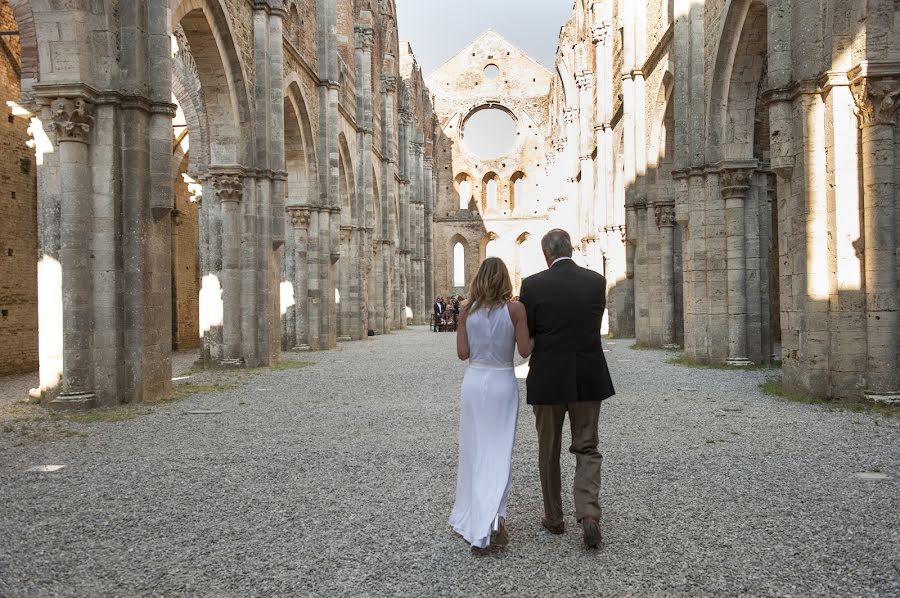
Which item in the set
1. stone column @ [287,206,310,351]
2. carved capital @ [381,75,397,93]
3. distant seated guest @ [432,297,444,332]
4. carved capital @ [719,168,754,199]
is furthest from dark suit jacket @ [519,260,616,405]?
carved capital @ [381,75,397,93]

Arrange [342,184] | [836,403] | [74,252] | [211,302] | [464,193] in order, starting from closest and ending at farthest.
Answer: [836,403] → [74,252] → [211,302] → [342,184] → [464,193]

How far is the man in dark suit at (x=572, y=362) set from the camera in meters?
3.83

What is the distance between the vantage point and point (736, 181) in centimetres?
1302

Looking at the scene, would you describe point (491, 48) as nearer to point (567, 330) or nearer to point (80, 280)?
point (80, 280)

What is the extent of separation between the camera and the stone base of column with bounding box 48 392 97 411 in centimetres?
879

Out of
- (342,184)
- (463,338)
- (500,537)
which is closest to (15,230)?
(342,184)

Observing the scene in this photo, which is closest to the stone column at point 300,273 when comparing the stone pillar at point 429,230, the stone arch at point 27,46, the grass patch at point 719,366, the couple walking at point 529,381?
the grass patch at point 719,366

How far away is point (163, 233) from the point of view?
9820 millimetres

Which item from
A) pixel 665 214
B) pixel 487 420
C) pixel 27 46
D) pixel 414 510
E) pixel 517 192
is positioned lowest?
pixel 414 510

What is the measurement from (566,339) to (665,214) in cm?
1481

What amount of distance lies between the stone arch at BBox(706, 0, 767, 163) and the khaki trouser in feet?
35.0

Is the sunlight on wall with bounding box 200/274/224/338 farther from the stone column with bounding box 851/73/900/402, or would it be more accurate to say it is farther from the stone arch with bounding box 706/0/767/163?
the stone column with bounding box 851/73/900/402

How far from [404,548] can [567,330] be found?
4.76 ft

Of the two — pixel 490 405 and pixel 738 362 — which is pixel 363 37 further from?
pixel 490 405
